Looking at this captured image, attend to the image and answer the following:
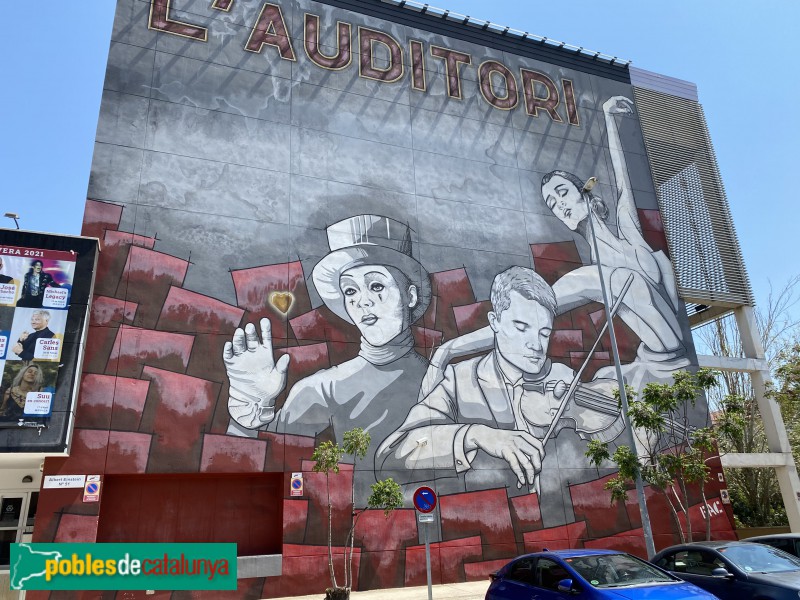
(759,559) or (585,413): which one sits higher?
(585,413)

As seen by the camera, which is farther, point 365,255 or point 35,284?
point 365,255

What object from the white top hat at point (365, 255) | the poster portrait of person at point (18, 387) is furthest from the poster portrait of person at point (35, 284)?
the white top hat at point (365, 255)

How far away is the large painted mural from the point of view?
18109 mm

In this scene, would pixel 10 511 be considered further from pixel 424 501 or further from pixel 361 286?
pixel 424 501

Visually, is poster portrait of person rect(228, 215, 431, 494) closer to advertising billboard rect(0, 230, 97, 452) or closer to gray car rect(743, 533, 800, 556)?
advertising billboard rect(0, 230, 97, 452)

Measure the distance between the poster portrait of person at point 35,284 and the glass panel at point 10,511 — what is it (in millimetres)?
5649

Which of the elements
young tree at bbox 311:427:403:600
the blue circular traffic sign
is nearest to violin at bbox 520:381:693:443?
young tree at bbox 311:427:403:600

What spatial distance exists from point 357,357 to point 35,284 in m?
9.52

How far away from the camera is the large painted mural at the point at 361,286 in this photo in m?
18.1

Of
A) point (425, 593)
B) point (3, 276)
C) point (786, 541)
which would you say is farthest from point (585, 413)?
point (3, 276)

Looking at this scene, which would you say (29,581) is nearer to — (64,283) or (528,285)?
(64,283)

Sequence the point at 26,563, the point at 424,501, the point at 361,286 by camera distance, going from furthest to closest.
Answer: the point at 361,286
the point at 424,501
the point at 26,563

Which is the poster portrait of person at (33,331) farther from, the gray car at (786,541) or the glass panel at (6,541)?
the gray car at (786,541)

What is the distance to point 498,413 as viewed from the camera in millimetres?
21688
